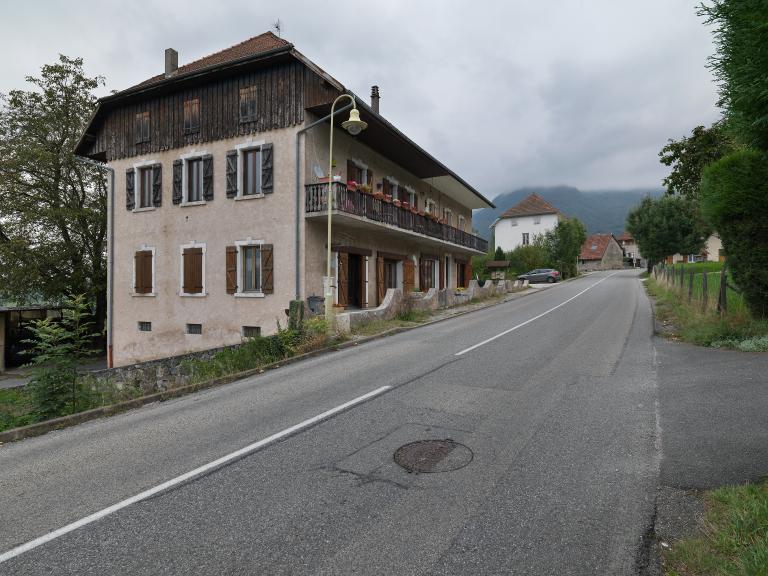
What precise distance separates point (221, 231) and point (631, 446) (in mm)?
16235

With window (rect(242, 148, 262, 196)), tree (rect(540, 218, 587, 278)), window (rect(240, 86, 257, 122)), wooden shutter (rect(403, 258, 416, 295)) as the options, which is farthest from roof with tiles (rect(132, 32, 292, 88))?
tree (rect(540, 218, 587, 278))

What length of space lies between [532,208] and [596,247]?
24691 mm

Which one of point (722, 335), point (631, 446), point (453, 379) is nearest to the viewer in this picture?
point (631, 446)

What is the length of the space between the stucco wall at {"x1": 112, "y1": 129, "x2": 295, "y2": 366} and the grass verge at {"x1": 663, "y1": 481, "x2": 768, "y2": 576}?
14.2 m

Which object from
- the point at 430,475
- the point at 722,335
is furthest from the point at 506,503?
the point at 722,335

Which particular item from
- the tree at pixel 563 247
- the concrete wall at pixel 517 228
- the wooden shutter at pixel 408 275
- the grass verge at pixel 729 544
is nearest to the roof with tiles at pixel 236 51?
the wooden shutter at pixel 408 275

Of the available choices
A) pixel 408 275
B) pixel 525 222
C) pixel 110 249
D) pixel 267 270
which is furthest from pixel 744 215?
pixel 525 222

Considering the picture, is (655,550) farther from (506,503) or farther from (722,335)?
(722,335)

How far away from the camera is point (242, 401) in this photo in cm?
707

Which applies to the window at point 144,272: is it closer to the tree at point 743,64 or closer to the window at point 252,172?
the window at point 252,172

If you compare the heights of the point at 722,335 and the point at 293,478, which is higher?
the point at 722,335

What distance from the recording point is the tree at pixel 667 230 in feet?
152

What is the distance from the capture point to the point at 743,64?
4.16 metres

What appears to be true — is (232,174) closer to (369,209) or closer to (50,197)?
(369,209)
